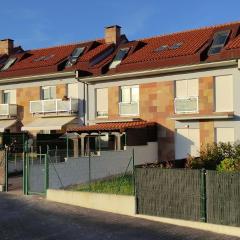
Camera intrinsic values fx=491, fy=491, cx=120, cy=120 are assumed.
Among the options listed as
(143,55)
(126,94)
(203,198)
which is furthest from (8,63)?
(203,198)

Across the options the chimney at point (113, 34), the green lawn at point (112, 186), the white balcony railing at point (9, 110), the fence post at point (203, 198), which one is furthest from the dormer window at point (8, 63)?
the fence post at point (203, 198)

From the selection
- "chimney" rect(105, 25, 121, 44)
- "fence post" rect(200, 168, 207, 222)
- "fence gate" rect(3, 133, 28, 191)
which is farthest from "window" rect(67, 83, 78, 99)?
"fence post" rect(200, 168, 207, 222)

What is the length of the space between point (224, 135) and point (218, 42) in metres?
5.90

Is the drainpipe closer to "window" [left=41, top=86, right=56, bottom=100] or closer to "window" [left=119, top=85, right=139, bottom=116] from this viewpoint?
"window" [left=119, top=85, right=139, bottom=116]

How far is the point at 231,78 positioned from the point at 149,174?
1334cm

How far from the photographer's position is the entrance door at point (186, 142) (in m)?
28.1

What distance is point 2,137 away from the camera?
113 feet

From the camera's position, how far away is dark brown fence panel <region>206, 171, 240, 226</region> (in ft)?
43.5

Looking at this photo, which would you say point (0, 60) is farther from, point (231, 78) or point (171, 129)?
point (231, 78)

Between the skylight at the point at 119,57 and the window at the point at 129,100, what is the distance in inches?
98.4

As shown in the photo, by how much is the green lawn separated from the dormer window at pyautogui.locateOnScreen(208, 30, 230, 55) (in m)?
11.6

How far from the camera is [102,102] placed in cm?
3244

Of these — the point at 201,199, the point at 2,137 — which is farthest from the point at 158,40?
the point at 201,199

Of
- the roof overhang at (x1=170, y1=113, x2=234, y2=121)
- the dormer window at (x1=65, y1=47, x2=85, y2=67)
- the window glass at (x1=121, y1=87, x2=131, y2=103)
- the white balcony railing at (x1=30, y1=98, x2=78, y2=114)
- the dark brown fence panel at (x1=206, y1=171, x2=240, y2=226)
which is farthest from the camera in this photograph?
the dormer window at (x1=65, y1=47, x2=85, y2=67)
